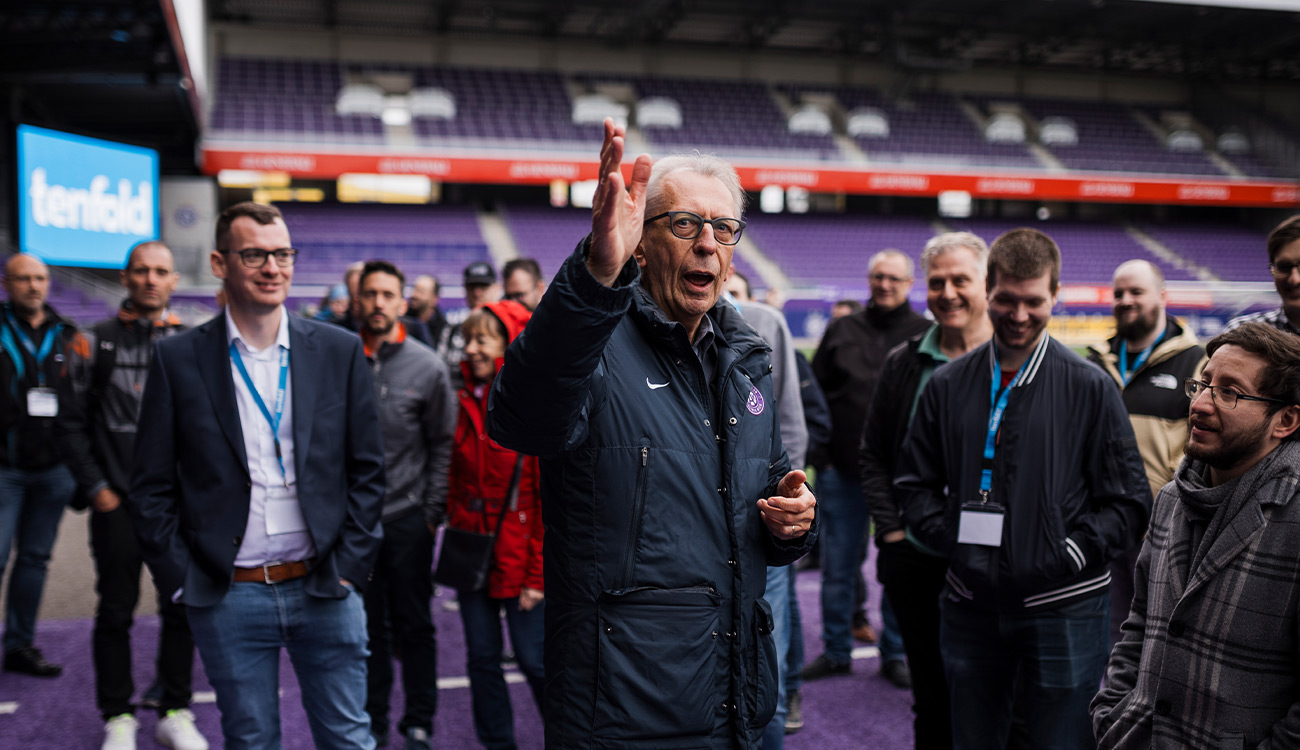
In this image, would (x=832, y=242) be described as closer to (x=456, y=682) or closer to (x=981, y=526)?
(x=456, y=682)

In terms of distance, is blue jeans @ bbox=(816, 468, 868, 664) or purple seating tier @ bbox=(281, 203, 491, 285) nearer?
blue jeans @ bbox=(816, 468, 868, 664)

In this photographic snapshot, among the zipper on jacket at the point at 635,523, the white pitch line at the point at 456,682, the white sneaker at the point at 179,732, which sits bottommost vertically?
the white pitch line at the point at 456,682

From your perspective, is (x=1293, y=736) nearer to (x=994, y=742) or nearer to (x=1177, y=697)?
(x=1177, y=697)

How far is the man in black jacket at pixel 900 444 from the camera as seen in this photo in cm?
312

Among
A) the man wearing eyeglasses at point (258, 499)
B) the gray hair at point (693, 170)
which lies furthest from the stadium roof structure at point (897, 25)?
the gray hair at point (693, 170)

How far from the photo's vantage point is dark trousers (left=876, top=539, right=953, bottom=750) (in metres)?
3.07

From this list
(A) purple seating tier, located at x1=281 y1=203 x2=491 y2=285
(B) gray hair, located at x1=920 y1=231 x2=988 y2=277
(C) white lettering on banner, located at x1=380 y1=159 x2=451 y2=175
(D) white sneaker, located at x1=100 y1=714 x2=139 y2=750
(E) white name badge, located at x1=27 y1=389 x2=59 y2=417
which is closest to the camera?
(B) gray hair, located at x1=920 y1=231 x2=988 y2=277

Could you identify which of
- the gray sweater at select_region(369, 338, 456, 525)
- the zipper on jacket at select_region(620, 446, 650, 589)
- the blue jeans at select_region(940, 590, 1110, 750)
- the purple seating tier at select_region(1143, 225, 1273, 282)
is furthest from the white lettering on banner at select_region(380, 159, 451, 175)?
the purple seating tier at select_region(1143, 225, 1273, 282)

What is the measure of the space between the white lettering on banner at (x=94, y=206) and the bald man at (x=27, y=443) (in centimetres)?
698

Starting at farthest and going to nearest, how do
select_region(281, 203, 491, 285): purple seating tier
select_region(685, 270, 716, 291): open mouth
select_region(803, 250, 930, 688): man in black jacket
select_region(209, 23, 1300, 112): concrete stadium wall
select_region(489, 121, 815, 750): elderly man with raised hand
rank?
select_region(209, 23, 1300, 112): concrete stadium wall → select_region(281, 203, 491, 285): purple seating tier → select_region(803, 250, 930, 688): man in black jacket → select_region(685, 270, 716, 291): open mouth → select_region(489, 121, 815, 750): elderly man with raised hand

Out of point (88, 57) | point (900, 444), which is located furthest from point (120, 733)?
point (88, 57)

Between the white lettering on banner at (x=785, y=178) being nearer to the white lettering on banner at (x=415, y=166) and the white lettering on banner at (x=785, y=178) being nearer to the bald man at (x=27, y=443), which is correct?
the white lettering on banner at (x=415, y=166)

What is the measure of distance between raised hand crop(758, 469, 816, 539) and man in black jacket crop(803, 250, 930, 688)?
2.53 meters

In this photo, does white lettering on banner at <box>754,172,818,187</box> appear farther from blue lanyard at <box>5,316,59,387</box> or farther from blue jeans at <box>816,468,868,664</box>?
blue lanyard at <box>5,316,59,387</box>
